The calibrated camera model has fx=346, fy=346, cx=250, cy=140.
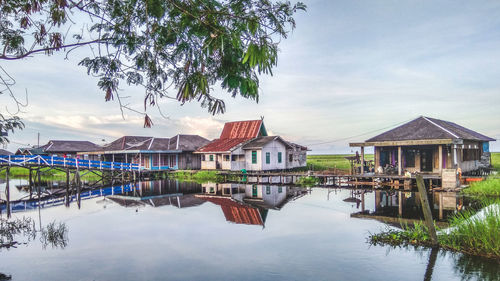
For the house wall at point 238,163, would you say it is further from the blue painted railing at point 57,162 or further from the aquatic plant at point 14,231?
the aquatic plant at point 14,231

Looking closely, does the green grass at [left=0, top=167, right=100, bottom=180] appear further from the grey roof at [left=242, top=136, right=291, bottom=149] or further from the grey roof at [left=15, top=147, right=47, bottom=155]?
the grey roof at [left=242, top=136, right=291, bottom=149]

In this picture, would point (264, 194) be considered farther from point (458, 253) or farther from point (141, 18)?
point (141, 18)

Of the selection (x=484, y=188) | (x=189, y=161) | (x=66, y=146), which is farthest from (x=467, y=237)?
(x=66, y=146)

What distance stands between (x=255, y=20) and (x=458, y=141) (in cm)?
2139

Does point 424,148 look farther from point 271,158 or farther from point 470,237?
point 470,237

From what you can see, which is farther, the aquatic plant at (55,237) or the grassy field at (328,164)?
the grassy field at (328,164)

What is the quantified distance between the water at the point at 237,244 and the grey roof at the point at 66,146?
30.1 meters

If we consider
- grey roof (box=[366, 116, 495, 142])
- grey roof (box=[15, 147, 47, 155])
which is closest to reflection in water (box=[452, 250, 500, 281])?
grey roof (box=[366, 116, 495, 142])

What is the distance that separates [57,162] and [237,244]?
81.4 feet

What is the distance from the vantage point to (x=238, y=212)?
16922 mm

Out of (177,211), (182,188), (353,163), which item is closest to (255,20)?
(177,211)

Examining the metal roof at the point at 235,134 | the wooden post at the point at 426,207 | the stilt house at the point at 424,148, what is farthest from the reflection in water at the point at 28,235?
the metal roof at the point at 235,134

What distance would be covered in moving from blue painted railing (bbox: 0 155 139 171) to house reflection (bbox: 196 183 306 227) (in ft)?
31.5

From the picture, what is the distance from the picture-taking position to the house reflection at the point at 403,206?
1403 centimetres
